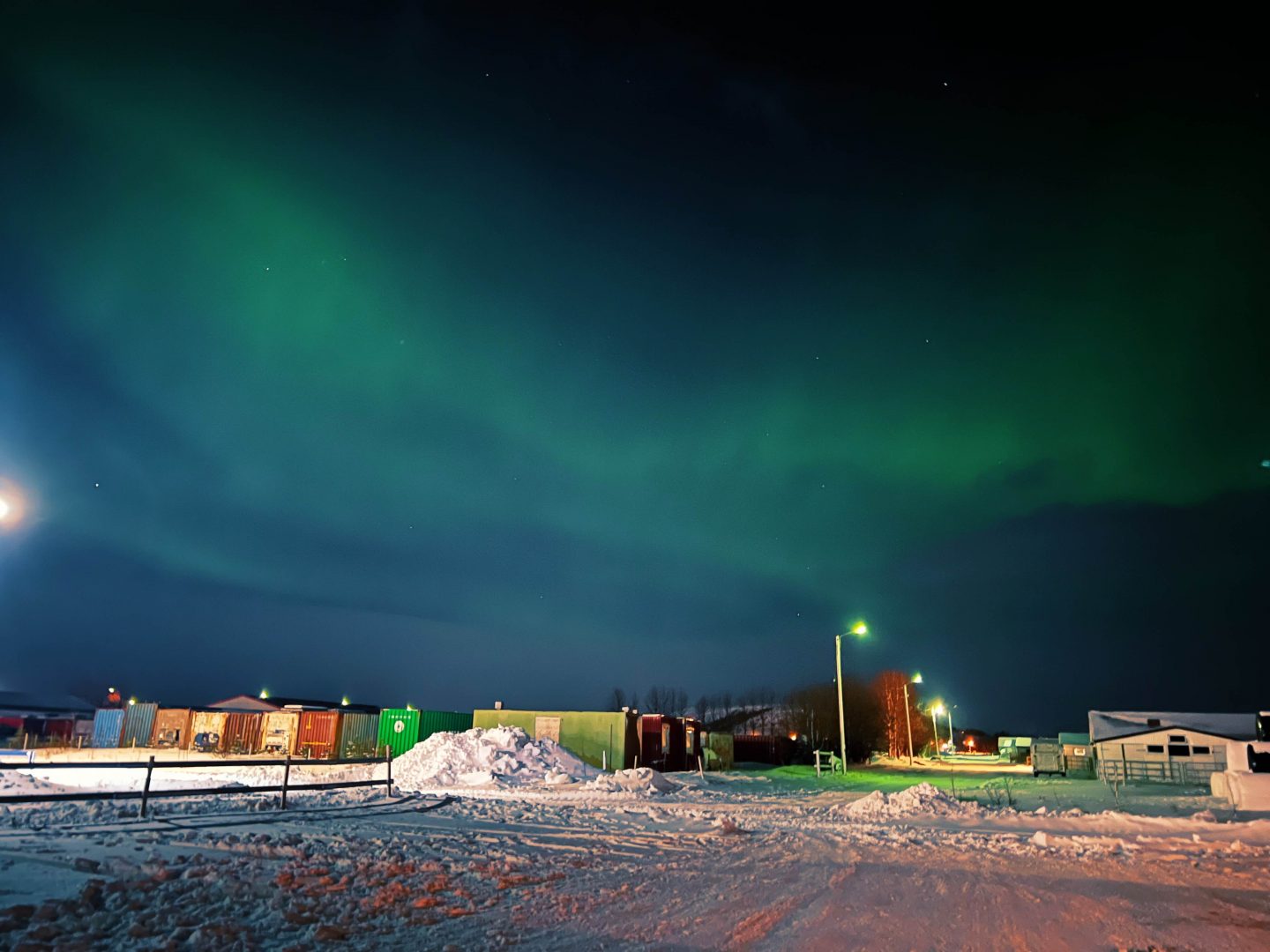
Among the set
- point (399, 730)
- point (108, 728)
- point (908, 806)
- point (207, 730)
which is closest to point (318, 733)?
point (399, 730)

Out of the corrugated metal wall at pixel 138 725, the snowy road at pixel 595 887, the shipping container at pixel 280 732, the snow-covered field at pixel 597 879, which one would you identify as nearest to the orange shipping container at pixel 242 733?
the shipping container at pixel 280 732

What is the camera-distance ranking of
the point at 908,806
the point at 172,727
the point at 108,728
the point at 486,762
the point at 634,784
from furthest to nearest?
the point at 108,728 → the point at 172,727 → the point at 486,762 → the point at 634,784 → the point at 908,806

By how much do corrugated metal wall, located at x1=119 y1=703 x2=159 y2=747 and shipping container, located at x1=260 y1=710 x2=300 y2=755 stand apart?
9.04m

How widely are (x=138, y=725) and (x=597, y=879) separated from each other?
47.7 meters

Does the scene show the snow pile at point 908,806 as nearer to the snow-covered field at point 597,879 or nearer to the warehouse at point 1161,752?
the snow-covered field at point 597,879

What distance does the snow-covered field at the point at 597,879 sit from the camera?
7812 millimetres

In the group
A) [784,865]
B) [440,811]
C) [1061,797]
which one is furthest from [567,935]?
[1061,797]

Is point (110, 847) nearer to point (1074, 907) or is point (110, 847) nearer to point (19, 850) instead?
point (19, 850)

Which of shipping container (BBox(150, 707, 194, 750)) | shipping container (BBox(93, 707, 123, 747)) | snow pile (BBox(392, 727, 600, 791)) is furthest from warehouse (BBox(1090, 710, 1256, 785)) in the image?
shipping container (BBox(93, 707, 123, 747))

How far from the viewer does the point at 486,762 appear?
109ft

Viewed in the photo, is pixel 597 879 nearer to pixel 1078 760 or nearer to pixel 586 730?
pixel 586 730

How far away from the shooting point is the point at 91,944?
664 cm

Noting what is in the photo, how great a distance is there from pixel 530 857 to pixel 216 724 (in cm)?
4081

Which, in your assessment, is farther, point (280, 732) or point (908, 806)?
point (280, 732)
